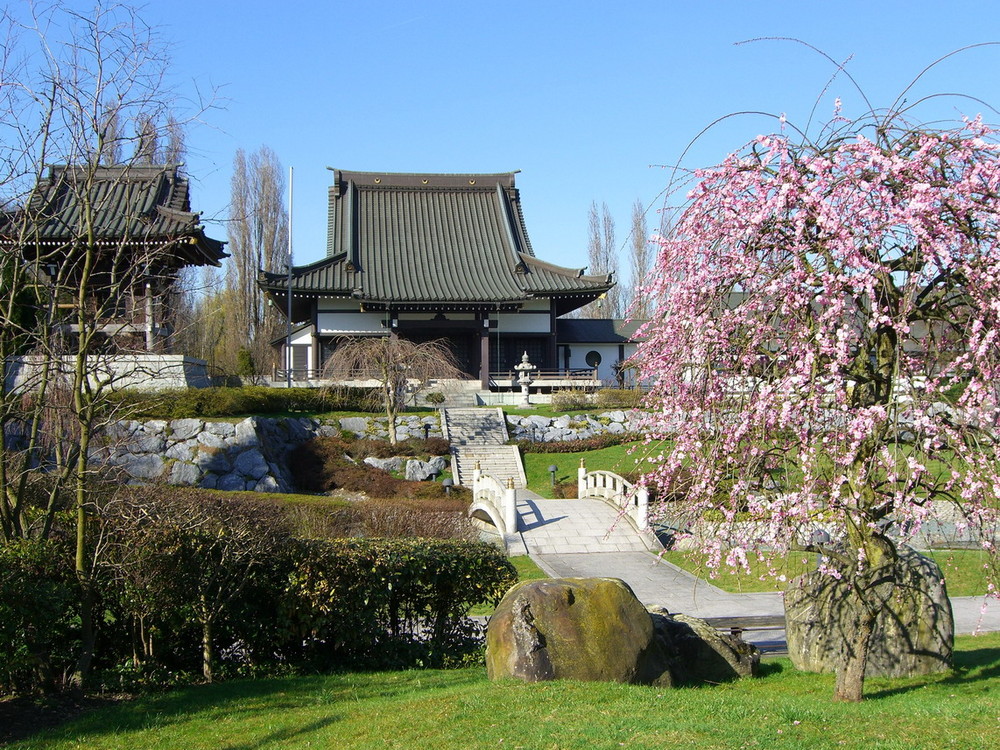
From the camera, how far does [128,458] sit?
23.3 meters

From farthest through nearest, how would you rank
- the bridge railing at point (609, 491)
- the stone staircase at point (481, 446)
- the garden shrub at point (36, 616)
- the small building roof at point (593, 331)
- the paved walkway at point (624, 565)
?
the small building roof at point (593, 331) → the stone staircase at point (481, 446) → the bridge railing at point (609, 491) → the paved walkway at point (624, 565) → the garden shrub at point (36, 616)

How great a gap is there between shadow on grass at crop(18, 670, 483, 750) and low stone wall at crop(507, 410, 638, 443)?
2256 cm

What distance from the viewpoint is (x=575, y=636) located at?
730 cm

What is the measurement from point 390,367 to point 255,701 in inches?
903

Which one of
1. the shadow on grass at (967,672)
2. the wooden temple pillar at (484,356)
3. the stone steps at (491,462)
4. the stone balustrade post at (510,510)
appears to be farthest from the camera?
the wooden temple pillar at (484,356)

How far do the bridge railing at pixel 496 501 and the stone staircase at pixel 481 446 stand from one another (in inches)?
91.7

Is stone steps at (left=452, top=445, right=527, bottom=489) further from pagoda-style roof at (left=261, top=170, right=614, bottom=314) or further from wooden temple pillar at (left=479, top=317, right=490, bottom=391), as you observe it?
pagoda-style roof at (left=261, top=170, right=614, bottom=314)

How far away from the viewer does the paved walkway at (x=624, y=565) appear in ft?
44.9

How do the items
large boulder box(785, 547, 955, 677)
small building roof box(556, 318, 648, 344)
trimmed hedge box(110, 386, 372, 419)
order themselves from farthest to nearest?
1. small building roof box(556, 318, 648, 344)
2. trimmed hedge box(110, 386, 372, 419)
3. large boulder box(785, 547, 955, 677)

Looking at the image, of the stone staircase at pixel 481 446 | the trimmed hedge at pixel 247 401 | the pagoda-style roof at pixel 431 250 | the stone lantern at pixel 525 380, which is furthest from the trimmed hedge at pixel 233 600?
the pagoda-style roof at pixel 431 250

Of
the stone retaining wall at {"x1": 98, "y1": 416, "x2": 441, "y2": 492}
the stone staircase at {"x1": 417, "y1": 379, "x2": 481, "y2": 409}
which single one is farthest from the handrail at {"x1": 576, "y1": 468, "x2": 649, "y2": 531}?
the stone staircase at {"x1": 417, "y1": 379, "x2": 481, "y2": 409}

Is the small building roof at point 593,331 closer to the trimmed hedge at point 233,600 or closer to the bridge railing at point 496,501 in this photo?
the bridge railing at point 496,501

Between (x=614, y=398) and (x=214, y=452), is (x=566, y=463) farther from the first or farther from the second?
(x=214, y=452)

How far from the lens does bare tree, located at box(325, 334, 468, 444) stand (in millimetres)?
29578
